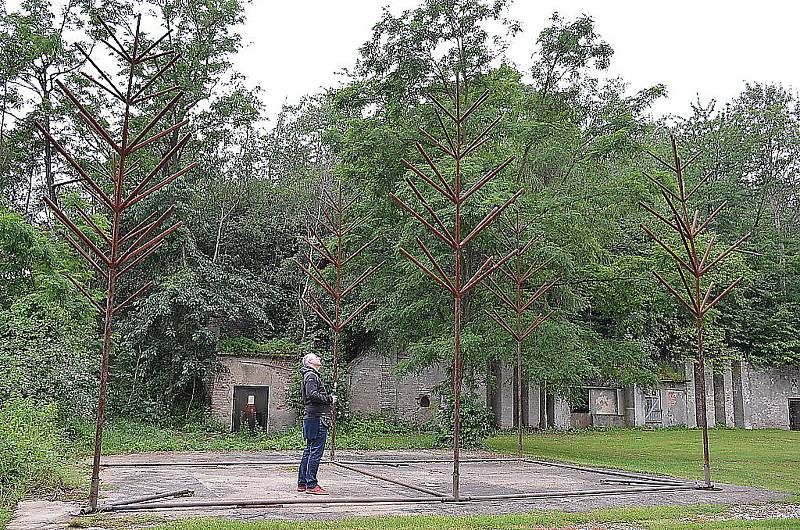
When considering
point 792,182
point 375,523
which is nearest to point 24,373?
point 375,523

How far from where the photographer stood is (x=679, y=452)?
1908 centimetres

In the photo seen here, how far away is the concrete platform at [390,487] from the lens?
7637 millimetres

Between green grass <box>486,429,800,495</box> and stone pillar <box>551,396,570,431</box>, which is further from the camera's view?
stone pillar <box>551,396,570,431</box>

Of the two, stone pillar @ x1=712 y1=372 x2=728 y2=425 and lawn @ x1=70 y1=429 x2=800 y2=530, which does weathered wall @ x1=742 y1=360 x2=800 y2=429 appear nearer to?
stone pillar @ x1=712 y1=372 x2=728 y2=425

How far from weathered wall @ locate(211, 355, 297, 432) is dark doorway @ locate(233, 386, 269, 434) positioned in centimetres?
13

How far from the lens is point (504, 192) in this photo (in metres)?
16.7

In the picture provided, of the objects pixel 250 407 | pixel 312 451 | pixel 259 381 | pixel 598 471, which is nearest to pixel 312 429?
pixel 312 451

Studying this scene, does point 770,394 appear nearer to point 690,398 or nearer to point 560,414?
point 690,398

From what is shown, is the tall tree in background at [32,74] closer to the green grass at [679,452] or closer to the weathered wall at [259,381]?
the weathered wall at [259,381]

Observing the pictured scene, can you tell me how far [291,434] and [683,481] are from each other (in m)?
12.1

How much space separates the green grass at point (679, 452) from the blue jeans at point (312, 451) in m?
6.10

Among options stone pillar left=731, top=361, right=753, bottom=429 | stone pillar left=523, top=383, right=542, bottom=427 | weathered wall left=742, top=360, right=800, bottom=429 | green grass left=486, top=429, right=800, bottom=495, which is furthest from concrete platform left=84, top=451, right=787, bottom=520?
weathered wall left=742, top=360, right=800, bottom=429

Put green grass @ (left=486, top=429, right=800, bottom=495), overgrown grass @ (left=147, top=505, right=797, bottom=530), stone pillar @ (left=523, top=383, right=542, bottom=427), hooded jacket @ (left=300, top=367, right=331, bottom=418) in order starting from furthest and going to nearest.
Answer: stone pillar @ (left=523, top=383, right=542, bottom=427), green grass @ (left=486, top=429, right=800, bottom=495), hooded jacket @ (left=300, top=367, right=331, bottom=418), overgrown grass @ (left=147, top=505, right=797, bottom=530)

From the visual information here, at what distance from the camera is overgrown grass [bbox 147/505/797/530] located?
251 inches
